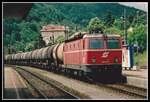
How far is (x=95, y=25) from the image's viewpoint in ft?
74.1

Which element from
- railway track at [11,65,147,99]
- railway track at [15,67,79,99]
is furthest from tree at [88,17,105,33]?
railway track at [15,67,79,99]

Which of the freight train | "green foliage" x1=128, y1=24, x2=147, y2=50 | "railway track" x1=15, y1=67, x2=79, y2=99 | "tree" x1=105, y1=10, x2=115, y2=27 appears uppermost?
"tree" x1=105, y1=10, x2=115, y2=27

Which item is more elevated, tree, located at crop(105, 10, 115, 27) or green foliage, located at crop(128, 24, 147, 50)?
tree, located at crop(105, 10, 115, 27)

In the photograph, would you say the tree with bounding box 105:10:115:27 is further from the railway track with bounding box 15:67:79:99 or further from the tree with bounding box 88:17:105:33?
the railway track with bounding box 15:67:79:99

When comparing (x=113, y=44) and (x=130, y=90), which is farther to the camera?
(x=113, y=44)

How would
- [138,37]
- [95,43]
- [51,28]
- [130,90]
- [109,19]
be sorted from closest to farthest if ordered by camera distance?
[130,90] → [109,19] → [51,28] → [95,43] → [138,37]

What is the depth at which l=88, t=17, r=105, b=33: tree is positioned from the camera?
21.4m

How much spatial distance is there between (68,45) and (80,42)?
3.19 m

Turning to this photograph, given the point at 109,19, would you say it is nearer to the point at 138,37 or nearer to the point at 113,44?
the point at 113,44

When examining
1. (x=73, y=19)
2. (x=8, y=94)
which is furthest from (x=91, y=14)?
(x=8, y=94)

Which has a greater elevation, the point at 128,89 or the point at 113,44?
the point at 113,44

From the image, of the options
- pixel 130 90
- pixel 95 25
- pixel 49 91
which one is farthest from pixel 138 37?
pixel 49 91

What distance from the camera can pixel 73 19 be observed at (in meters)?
22.8

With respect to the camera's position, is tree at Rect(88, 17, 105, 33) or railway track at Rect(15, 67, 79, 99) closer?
railway track at Rect(15, 67, 79, 99)
